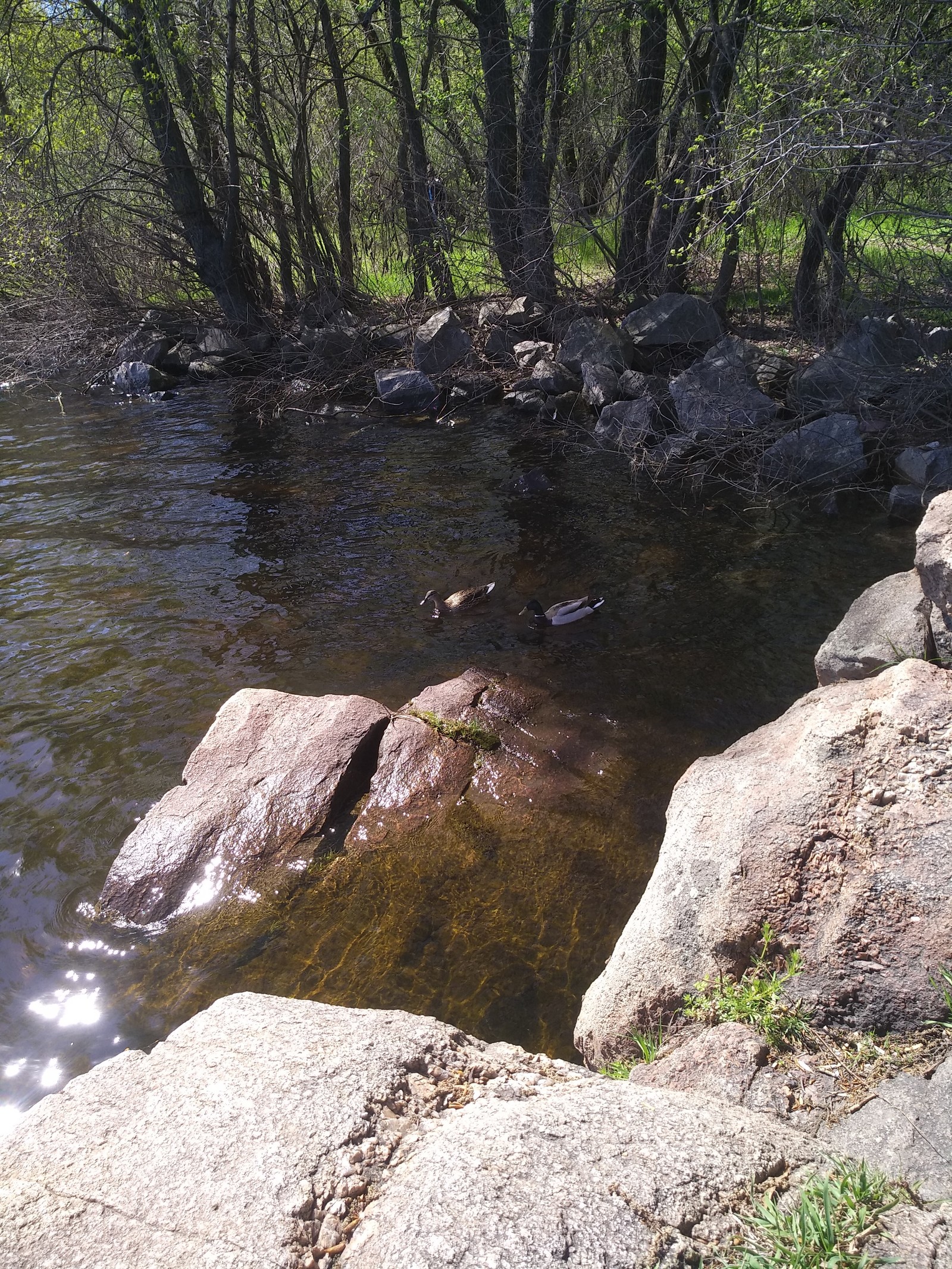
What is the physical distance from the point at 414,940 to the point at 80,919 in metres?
1.78

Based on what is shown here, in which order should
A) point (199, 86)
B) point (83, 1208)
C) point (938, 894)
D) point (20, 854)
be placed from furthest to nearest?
point (199, 86) → point (20, 854) → point (938, 894) → point (83, 1208)

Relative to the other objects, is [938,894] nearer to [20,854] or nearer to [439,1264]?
[439,1264]

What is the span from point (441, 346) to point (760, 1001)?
41.4 feet

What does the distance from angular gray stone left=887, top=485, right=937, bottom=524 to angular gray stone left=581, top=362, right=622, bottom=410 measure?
428 centimetres

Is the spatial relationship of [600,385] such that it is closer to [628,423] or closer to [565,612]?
[628,423]

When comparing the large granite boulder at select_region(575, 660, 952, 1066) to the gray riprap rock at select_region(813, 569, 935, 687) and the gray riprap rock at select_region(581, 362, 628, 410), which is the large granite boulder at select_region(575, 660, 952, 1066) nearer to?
the gray riprap rock at select_region(813, 569, 935, 687)

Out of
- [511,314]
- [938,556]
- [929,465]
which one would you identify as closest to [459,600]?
[938,556]

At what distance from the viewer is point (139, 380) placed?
15891mm

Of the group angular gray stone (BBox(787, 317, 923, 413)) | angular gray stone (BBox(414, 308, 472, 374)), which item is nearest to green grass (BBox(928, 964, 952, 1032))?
angular gray stone (BBox(787, 317, 923, 413))

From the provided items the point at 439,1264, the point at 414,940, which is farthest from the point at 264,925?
the point at 439,1264

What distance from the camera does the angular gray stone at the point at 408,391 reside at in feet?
44.2

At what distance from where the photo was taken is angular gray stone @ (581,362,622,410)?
462 inches

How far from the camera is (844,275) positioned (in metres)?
10.4

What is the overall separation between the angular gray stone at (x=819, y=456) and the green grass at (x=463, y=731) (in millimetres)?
5510
